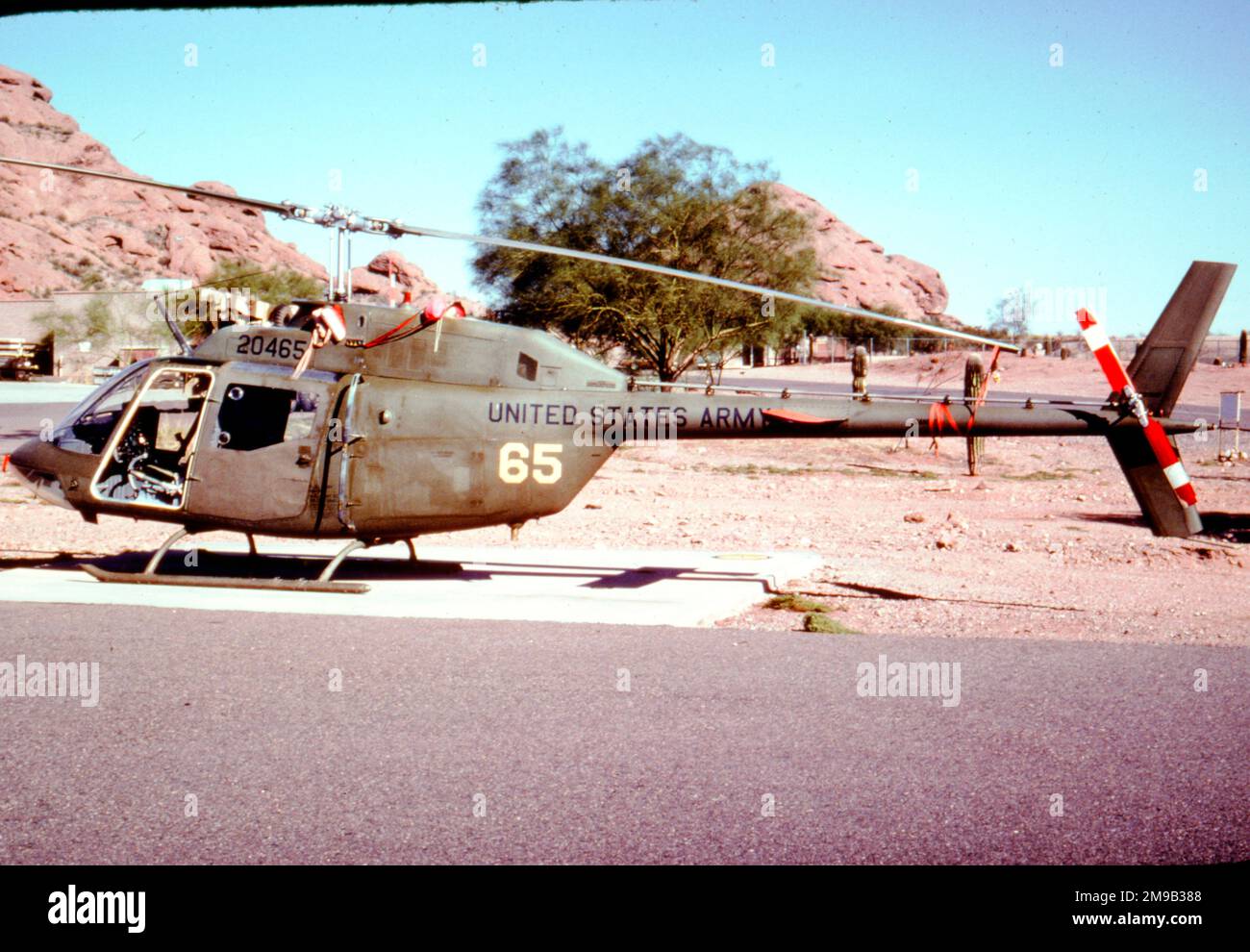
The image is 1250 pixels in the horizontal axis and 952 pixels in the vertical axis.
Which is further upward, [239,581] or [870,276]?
[870,276]

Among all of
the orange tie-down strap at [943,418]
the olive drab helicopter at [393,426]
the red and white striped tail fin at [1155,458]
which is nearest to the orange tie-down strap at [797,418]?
the olive drab helicopter at [393,426]

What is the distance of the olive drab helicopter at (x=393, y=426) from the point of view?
10.5 m

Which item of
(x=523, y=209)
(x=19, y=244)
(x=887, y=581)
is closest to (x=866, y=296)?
(x=19, y=244)

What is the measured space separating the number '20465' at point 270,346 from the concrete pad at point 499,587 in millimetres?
2212

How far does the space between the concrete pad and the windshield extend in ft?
4.32

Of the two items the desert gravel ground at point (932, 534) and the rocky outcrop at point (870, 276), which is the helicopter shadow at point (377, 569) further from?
the rocky outcrop at point (870, 276)

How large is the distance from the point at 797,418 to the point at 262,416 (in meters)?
5.05

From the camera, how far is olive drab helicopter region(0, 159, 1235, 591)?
10484mm

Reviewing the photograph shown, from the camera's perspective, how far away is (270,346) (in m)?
10.8

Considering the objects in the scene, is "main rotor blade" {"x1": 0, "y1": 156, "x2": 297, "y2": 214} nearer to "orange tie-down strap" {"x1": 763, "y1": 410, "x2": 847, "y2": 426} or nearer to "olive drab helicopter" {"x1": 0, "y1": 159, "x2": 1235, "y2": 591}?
"olive drab helicopter" {"x1": 0, "y1": 159, "x2": 1235, "y2": 591}

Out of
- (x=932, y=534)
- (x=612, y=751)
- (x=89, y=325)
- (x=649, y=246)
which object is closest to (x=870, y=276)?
(x=89, y=325)

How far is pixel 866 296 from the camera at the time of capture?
558 feet

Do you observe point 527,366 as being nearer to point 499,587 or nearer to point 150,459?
point 499,587
